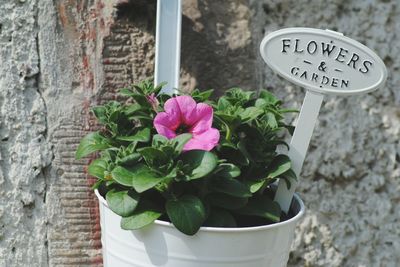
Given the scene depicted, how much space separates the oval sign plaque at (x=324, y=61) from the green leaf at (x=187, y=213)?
0.26 m

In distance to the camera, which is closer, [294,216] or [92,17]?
[294,216]

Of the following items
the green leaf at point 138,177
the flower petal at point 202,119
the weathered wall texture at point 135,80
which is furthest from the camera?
the weathered wall texture at point 135,80

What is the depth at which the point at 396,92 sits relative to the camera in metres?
1.30

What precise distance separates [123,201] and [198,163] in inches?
4.7

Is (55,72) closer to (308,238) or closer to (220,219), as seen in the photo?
(220,219)

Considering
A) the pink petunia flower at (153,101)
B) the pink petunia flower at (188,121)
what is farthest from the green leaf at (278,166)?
the pink petunia flower at (153,101)

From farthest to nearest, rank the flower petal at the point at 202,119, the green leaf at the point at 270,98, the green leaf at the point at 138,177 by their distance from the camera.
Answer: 1. the green leaf at the point at 270,98
2. the flower petal at the point at 202,119
3. the green leaf at the point at 138,177

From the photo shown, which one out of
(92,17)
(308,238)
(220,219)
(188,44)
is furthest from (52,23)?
(308,238)

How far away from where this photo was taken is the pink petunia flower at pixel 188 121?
919mm

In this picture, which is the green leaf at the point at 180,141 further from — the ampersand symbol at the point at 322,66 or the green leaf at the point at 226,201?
the ampersand symbol at the point at 322,66

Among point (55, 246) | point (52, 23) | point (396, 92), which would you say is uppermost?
point (52, 23)

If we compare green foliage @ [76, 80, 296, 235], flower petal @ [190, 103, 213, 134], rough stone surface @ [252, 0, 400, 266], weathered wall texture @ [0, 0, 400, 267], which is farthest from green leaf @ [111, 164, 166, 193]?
rough stone surface @ [252, 0, 400, 266]

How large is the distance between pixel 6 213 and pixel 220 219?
1.59 ft

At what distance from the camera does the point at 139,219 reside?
0.88 meters
